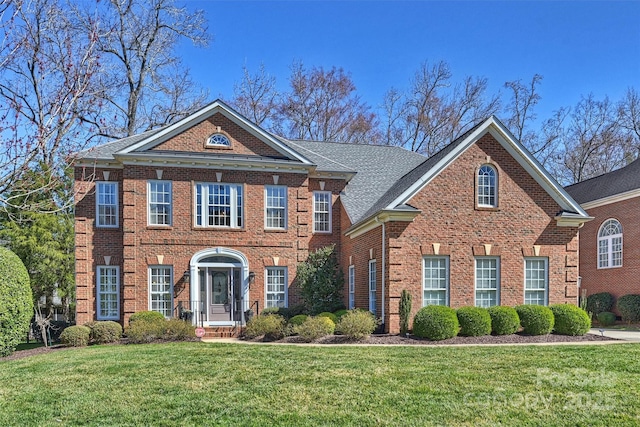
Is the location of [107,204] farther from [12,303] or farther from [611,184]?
[611,184]

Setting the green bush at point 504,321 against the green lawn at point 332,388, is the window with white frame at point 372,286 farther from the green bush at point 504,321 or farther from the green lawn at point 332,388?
the green lawn at point 332,388

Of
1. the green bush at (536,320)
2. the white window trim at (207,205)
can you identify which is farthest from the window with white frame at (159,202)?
the green bush at (536,320)

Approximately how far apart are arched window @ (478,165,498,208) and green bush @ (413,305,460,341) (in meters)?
4.10

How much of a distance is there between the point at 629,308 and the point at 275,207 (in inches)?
610

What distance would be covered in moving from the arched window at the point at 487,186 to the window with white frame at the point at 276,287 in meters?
7.85

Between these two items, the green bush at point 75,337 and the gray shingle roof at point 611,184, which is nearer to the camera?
the green bush at point 75,337

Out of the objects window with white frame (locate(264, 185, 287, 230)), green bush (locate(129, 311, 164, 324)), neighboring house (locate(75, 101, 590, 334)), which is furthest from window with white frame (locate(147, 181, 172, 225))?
window with white frame (locate(264, 185, 287, 230))

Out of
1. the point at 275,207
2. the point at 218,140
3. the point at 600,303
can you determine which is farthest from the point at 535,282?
the point at 218,140

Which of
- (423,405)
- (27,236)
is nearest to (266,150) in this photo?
(27,236)

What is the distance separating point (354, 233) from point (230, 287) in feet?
17.1

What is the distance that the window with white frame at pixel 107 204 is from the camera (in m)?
18.6

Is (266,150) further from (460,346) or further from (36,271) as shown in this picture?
(36,271)

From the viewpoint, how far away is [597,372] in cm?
923

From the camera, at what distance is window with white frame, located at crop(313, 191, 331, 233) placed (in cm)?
2020
